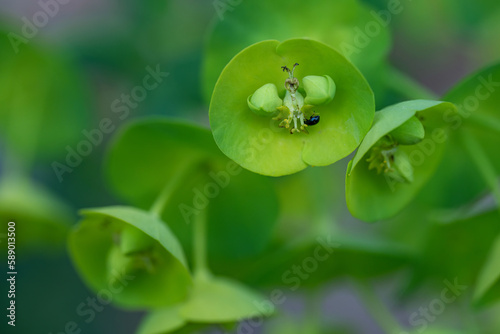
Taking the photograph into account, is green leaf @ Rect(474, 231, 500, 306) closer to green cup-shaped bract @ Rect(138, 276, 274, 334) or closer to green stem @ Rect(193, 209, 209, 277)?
green cup-shaped bract @ Rect(138, 276, 274, 334)

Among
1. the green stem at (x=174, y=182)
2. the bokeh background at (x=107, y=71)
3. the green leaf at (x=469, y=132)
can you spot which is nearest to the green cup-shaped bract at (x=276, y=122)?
the green leaf at (x=469, y=132)

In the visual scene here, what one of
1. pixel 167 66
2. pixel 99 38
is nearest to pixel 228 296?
pixel 167 66

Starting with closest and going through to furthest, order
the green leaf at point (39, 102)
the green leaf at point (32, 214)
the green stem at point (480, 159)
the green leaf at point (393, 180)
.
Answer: the green leaf at point (393, 180)
the green stem at point (480, 159)
the green leaf at point (32, 214)
the green leaf at point (39, 102)

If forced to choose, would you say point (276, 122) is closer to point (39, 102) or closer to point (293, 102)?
point (293, 102)

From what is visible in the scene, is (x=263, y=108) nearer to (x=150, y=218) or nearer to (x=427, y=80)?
(x=150, y=218)

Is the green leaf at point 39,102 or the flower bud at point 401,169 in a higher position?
the flower bud at point 401,169

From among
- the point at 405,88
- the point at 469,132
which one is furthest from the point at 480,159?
the point at 405,88

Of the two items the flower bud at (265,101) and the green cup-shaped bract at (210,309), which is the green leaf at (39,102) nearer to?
the green cup-shaped bract at (210,309)

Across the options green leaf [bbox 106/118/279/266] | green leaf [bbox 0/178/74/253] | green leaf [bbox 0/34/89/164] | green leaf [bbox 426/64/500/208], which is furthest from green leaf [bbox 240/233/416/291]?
green leaf [bbox 0/34/89/164]
